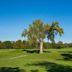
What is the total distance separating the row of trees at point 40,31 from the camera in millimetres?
64000

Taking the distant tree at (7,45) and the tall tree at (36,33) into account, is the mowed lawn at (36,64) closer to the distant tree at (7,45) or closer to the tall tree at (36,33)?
the tall tree at (36,33)

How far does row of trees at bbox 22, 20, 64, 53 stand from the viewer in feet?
210

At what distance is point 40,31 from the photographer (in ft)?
210

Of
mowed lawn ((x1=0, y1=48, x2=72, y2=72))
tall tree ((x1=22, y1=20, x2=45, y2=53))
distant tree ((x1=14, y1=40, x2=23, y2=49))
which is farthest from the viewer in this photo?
distant tree ((x1=14, y1=40, x2=23, y2=49))

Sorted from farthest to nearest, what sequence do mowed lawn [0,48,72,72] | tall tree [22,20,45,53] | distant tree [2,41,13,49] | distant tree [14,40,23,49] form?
distant tree [2,41,13,49]
distant tree [14,40,23,49]
tall tree [22,20,45,53]
mowed lawn [0,48,72,72]

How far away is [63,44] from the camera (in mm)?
113812

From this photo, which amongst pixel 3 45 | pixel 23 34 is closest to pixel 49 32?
pixel 23 34

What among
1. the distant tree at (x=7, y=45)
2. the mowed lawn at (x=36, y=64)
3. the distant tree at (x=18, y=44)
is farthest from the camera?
the distant tree at (x=7, y=45)

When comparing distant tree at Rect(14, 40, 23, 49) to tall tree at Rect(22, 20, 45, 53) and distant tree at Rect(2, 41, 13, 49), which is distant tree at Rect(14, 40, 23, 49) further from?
tall tree at Rect(22, 20, 45, 53)

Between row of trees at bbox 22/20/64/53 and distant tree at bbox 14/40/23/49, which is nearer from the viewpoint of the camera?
row of trees at bbox 22/20/64/53

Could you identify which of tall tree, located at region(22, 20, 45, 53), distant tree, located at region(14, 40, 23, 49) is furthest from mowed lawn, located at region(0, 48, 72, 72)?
distant tree, located at region(14, 40, 23, 49)

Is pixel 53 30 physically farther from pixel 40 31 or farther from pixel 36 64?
pixel 36 64

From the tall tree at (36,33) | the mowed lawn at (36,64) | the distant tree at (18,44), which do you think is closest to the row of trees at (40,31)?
the tall tree at (36,33)

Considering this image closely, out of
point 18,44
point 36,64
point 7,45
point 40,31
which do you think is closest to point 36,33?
point 40,31
